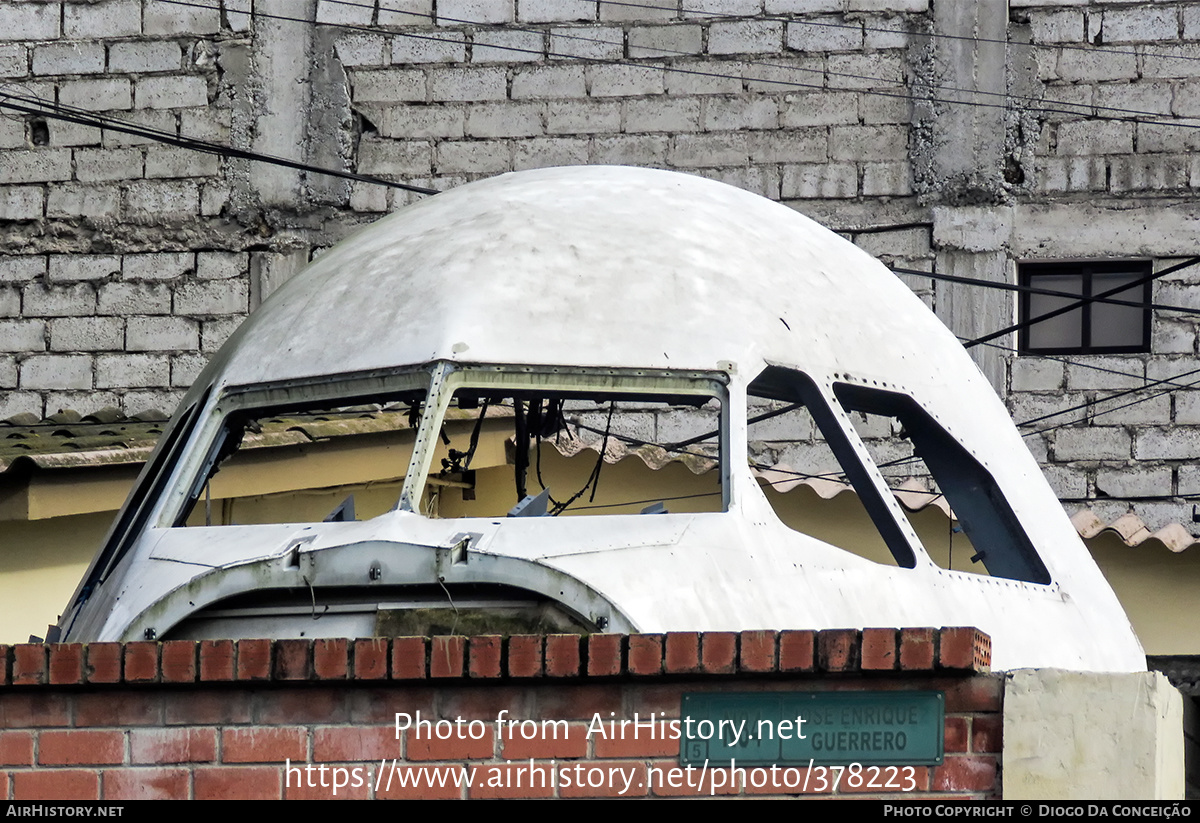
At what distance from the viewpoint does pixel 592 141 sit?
15578 mm

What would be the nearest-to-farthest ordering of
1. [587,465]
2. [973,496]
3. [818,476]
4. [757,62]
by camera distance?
[973,496] → [818,476] → [587,465] → [757,62]

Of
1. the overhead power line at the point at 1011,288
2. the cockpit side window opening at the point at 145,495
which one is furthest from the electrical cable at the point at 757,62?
the cockpit side window opening at the point at 145,495

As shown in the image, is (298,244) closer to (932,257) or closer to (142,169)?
(142,169)

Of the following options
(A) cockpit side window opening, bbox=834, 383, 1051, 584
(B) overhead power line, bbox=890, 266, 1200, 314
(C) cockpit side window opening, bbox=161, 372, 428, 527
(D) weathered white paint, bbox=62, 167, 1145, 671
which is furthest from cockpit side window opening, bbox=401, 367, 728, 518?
(A) cockpit side window opening, bbox=834, 383, 1051, 584

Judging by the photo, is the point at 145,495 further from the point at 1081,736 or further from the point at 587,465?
the point at 587,465

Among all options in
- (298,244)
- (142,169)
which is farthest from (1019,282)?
(142,169)

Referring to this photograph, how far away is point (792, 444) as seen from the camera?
15055 millimetres

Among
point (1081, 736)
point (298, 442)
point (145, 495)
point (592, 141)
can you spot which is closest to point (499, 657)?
point (1081, 736)

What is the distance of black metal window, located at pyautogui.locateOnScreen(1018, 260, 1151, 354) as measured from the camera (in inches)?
588

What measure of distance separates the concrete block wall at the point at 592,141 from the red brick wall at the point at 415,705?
1062 centimetres

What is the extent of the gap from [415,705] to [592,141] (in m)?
11.4

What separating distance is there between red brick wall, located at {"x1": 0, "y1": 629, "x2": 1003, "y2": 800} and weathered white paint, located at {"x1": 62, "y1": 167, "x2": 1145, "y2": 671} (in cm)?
85

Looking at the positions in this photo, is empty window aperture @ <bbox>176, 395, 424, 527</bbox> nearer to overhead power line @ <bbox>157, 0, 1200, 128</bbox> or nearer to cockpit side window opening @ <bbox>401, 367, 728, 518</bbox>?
cockpit side window opening @ <bbox>401, 367, 728, 518</bbox>

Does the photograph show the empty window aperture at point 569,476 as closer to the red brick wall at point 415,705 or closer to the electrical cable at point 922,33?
the electrical cable at point 922,33
